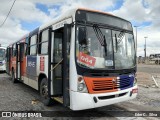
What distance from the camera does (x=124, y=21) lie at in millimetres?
6895

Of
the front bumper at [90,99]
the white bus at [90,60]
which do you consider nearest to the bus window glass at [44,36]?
the white bus at [90,60]

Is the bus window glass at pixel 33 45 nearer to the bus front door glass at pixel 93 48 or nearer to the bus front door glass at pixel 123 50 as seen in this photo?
the bus front door glass at pixel 93 48

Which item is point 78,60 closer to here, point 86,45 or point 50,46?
point 86,45

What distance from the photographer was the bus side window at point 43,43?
744 centimetres

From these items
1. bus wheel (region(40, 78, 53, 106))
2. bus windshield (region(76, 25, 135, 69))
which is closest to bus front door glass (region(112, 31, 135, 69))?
bus windshield (region(76, 25, 135, 69))

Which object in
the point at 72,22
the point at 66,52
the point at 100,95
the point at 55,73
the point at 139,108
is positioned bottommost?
the point at 139,108

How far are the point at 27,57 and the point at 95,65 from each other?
4.90m

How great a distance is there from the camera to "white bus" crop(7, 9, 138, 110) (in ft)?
18.1

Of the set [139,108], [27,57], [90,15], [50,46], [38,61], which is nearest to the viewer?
[90,15]

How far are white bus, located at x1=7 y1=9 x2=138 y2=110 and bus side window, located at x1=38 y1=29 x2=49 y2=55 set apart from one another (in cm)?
24

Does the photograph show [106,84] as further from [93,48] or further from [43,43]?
[43,43]

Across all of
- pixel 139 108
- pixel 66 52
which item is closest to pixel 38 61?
pixel 66 52

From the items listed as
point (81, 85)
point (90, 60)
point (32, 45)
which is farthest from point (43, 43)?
point (81, 85)

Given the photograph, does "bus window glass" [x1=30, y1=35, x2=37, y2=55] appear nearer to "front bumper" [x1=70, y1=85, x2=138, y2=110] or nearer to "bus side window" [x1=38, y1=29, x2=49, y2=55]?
"bus side window" [x1=38, y1=29, x2=49, y2=55]
